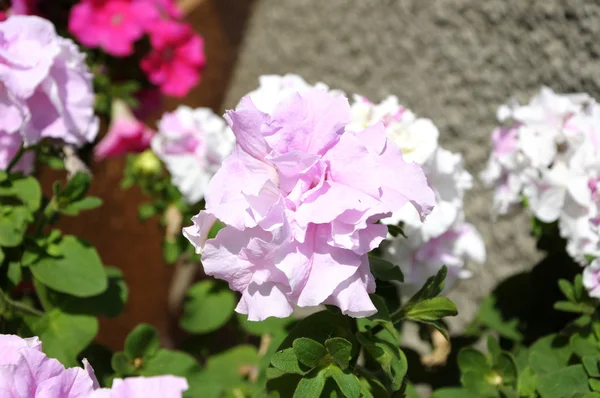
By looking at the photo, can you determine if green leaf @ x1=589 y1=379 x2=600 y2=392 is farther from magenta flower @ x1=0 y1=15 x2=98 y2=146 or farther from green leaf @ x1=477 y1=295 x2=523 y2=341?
magenta flower @ x1=0 y1=15 x2=98 y2=146

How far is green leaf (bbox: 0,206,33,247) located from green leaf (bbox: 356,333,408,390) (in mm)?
354

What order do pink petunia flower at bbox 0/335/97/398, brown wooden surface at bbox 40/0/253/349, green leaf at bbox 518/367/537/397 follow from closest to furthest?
pink petunia flower at bbox 0/335/97/398, green leaf at bbox 518/367/537/397, brown wooden surface at bbox 40/0/253/349

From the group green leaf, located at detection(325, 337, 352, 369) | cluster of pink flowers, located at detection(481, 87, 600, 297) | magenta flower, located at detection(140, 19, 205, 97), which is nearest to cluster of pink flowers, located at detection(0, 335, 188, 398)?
green leaf, located at detection(325, 337, 352, 369)

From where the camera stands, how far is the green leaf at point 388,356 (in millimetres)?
489

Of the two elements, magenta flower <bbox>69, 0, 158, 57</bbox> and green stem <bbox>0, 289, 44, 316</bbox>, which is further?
magenta flower <bbox>69, 0, 158, 57</bbox>

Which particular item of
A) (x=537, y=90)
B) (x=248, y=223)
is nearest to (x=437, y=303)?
(x=248, y=223)

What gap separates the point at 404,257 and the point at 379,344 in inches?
8.3

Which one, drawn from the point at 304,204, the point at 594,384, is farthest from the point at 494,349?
the point at 304,204

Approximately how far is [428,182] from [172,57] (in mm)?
647

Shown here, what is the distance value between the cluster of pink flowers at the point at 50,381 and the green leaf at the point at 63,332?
22 centimetres

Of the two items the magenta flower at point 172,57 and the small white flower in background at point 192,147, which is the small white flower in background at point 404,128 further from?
the magenta flower at point 172,57

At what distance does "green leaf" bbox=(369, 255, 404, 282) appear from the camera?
1.76ft

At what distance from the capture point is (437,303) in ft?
1.65

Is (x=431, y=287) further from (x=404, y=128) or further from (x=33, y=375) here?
(x=33, y=375)
